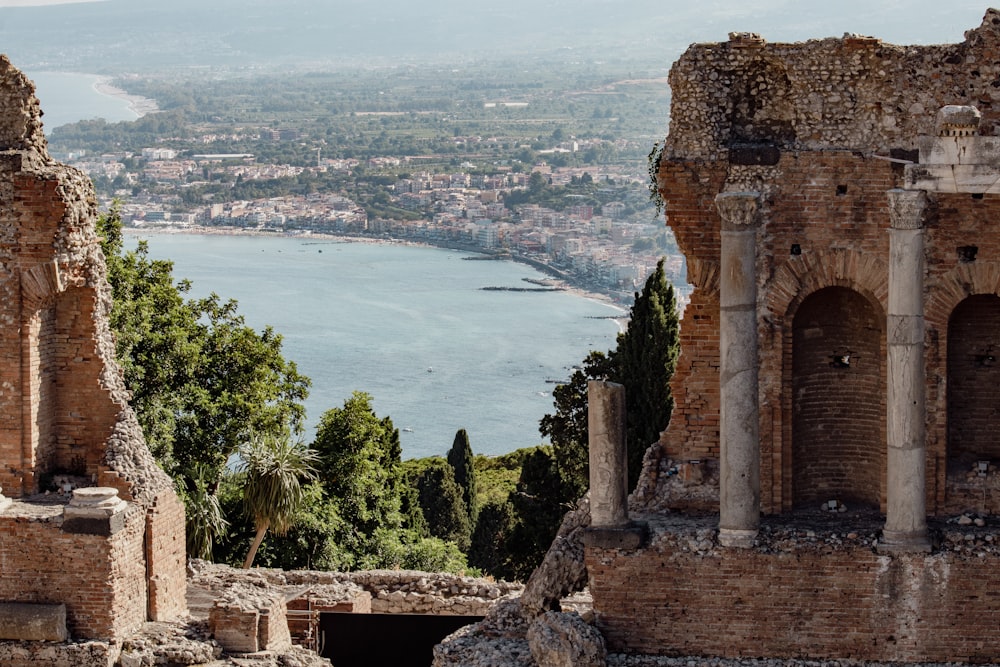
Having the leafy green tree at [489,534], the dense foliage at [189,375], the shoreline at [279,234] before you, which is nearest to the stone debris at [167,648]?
the dense foliage at [189,375]

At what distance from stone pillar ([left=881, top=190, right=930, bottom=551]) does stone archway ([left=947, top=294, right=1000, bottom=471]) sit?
1.68 metres

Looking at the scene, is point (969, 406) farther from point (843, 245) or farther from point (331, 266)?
point (331, 266)

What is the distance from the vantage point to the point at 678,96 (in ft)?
73.9

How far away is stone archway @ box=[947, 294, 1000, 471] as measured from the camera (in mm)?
22453

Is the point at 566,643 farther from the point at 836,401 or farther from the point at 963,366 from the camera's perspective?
the point at 963,366

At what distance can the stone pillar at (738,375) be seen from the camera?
2130 cm

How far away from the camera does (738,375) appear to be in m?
21.3

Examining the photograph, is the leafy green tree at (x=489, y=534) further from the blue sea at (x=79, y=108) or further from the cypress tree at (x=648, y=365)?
the blue sea at (x=79, y=108)

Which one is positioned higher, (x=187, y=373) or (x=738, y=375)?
(x=738, y=375)

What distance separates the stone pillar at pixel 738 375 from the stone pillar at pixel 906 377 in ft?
5.14

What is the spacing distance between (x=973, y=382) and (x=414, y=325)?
69835 millimetres

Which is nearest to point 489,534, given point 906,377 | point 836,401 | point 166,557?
point 166,557

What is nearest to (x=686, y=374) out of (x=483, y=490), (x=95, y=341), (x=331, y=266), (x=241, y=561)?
(x=95, y=341)

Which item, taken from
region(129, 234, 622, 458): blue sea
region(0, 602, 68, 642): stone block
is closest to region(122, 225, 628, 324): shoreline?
region(129, 234, 622, 458): blue sea
